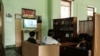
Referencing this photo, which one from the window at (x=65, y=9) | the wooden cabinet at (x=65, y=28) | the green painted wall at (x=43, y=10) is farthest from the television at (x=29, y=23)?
the window at (x=65, y=9)

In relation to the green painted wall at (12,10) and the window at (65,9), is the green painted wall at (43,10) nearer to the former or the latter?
the green painted wall at (12,10)

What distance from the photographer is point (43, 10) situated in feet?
22.8

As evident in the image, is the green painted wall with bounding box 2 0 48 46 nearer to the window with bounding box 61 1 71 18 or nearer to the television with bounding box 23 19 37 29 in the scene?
the television with bounding box 23 19 37 29

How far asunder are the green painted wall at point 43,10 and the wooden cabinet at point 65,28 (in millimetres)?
454

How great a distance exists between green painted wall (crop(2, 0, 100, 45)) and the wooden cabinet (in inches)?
17.9

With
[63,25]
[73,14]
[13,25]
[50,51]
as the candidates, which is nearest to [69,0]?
[73,14]

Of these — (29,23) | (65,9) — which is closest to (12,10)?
(29,23)

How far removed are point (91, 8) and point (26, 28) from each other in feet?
16.4

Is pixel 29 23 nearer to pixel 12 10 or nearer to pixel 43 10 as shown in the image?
pixel 12 10

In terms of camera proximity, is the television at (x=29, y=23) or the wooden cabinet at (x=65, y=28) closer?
the wooden cabinet at (x=65, y=28)

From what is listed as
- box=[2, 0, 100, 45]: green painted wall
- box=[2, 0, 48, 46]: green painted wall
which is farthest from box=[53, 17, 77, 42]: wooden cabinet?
box=[2, 0, 48, 46]: green painted wall

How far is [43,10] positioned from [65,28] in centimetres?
145

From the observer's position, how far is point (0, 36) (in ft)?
20.9

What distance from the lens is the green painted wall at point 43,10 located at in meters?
5.88
